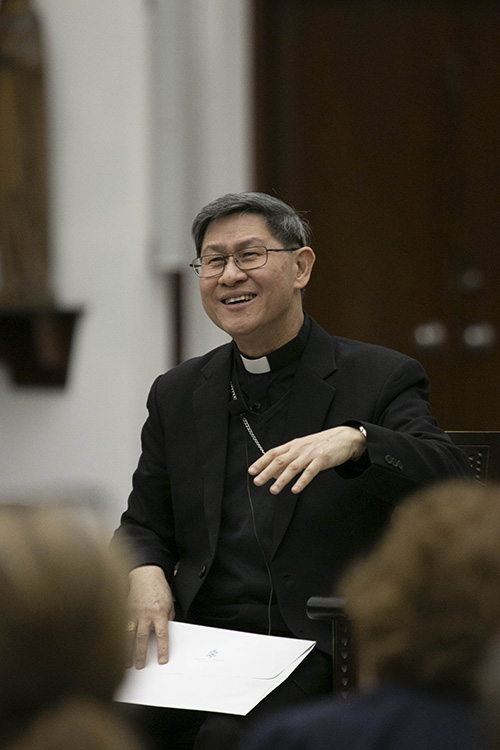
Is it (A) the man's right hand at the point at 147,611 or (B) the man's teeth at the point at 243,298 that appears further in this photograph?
(B) the man's teeth at the point at 243,298

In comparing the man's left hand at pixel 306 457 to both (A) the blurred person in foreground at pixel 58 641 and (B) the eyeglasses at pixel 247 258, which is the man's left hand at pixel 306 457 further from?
(A) the blurred person in foreground at pixel 58 641

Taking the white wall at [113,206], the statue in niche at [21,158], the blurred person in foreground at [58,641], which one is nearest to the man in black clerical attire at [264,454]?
the blurred person in foreground at [58,641]

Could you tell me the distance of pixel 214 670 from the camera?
226 cm

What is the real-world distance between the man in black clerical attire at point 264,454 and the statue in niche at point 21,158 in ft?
8.31

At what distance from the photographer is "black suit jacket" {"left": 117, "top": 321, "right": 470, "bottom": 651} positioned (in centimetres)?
241

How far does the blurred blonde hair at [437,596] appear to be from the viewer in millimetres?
1204

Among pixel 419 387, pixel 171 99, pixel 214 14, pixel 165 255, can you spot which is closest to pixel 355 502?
pixel 419 387

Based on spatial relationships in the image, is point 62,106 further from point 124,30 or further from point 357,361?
point 357,361

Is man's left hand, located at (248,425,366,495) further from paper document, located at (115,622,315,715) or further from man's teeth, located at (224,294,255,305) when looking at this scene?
man's teeth, located at (224,294,255,305)

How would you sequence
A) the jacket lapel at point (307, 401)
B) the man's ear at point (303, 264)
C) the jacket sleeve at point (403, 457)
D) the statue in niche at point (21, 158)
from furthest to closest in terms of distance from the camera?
the statue in niche at point (21, 158) < the man's ear at point (303, 264) < the jacket lapel at point (307, 401) < the jacket sleeve at point (403, 457)

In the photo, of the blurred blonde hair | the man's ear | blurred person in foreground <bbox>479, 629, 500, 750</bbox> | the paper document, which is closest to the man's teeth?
the man's ear

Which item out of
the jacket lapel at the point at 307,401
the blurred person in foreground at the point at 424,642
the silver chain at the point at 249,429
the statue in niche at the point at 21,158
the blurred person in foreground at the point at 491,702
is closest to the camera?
the blurred person in foreground at the point at 491,702

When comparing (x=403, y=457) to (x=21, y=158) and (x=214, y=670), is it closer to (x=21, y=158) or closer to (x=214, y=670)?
(x=214, y=670)

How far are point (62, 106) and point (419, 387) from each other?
10.7 feet
